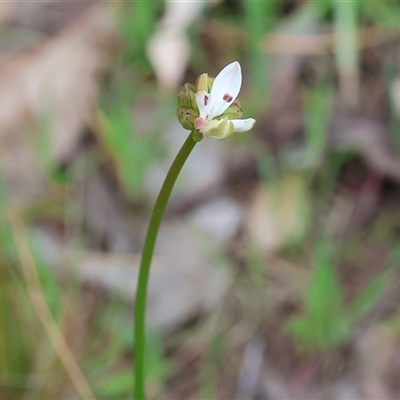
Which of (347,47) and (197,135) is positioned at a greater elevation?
(347,47)

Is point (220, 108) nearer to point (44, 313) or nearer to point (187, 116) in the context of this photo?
point (187, 116)

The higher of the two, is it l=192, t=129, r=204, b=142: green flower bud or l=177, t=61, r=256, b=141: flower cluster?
l=177, t=61, r=256, b=141: flower cluster

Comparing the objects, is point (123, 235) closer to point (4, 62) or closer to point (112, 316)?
point (112, 316)

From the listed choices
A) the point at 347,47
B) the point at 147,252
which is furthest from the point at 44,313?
the point at 347,47

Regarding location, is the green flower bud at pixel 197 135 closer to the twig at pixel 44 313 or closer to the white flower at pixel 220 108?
the white flower at pixel 220 108

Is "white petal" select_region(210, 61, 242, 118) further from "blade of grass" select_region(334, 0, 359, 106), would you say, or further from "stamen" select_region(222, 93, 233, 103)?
"blade of grass" select_region(334, 0, 359, 106)

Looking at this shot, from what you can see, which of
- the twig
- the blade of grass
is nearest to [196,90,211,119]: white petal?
the twig
